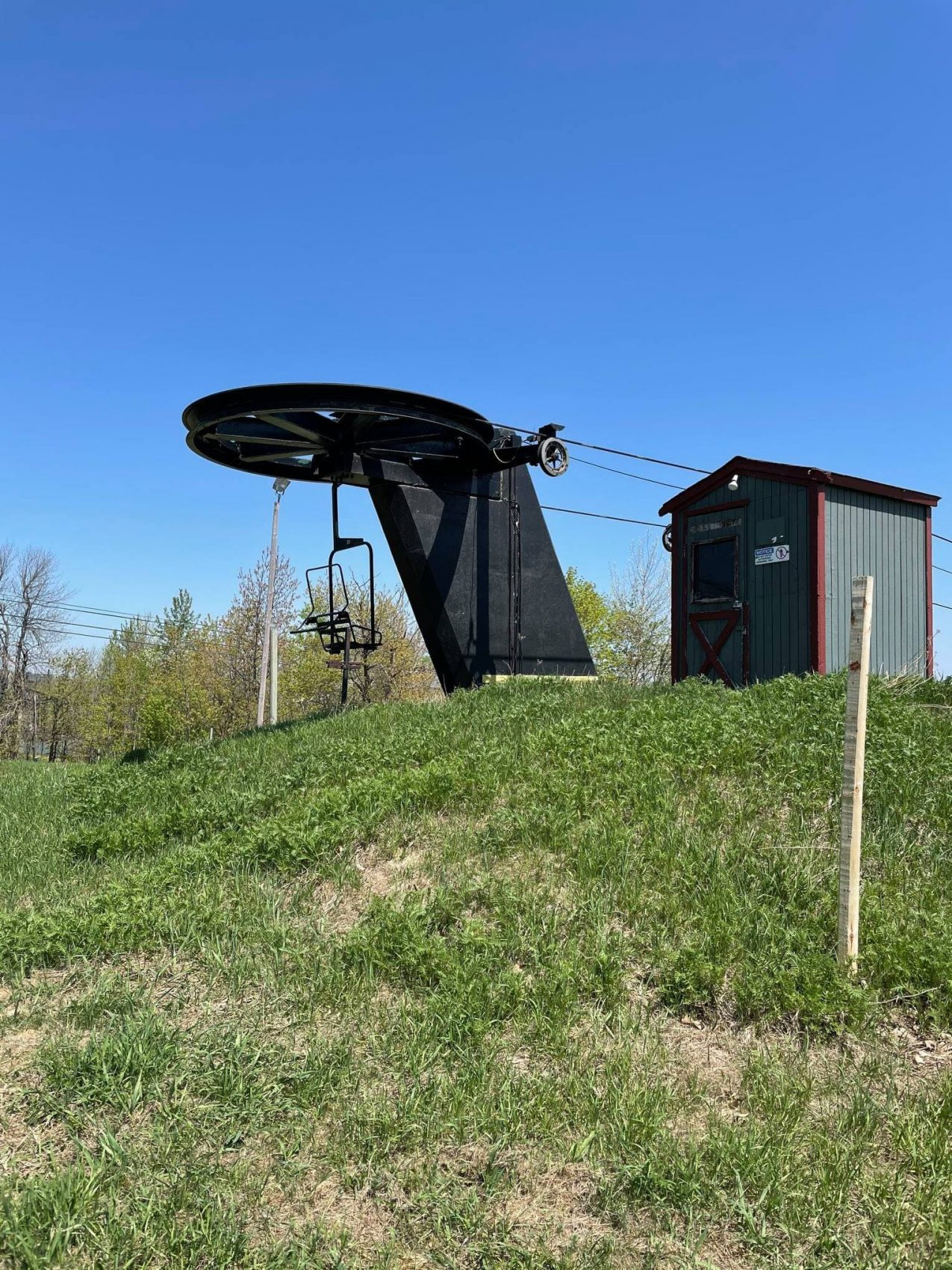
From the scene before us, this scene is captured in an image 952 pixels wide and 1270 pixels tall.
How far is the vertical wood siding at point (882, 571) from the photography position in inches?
473

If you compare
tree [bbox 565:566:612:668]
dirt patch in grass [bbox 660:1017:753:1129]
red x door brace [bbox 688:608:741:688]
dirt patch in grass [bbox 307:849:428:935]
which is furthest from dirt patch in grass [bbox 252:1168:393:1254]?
tree [bbox 565:566:612:668]

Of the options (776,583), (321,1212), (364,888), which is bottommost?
(321,1212)

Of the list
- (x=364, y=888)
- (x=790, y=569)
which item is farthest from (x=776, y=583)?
(x=364, y=888)

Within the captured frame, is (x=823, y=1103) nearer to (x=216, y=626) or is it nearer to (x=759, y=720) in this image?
(x=759, y=720)

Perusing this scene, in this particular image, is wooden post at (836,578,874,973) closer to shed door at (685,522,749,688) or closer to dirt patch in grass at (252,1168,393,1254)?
dirt patch in grass at (252,1168,393,1254)

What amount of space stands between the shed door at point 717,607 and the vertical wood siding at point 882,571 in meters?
1.25

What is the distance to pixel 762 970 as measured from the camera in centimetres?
444

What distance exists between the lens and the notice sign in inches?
483

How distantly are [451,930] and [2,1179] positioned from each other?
7.66 feet

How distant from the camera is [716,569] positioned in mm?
13320

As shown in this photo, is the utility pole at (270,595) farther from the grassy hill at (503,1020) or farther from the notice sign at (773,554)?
the grassy hill at (503,1020)

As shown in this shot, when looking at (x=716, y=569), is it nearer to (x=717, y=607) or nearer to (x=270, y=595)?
(x=717, y=607)

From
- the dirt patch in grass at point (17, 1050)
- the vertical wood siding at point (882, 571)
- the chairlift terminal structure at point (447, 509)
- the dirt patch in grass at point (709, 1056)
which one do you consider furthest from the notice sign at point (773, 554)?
the dirt patch in grass at point (17, 1050)

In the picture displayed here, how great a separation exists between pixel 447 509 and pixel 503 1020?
9007mm
